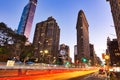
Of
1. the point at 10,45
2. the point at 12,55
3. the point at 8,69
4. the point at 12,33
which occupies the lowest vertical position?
the point at 8,69

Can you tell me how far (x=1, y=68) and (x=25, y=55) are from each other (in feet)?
176

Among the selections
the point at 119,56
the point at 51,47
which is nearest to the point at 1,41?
the point at 119,56

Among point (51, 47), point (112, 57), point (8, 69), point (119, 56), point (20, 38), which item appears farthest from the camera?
point (51, 47)

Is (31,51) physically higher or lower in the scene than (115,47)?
lower

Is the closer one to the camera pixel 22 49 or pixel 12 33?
pixel 12 33

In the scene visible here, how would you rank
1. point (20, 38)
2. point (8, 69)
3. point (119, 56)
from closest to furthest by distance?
1. point (8, 69)
2. point (20, 38)
3. point (119, 56)

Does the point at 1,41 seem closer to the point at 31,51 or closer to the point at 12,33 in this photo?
the point at 12,33

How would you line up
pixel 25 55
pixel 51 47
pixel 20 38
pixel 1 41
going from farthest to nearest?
pixel 51 47 → pixel 25 55 → pixel 20 38 → pixel 1 41

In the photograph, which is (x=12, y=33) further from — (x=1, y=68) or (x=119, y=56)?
(x=119, y=56)

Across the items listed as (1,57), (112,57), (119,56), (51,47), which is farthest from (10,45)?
(51,47)

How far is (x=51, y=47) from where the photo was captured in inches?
7697

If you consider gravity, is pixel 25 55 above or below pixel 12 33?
below

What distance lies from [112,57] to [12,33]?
95751 mm

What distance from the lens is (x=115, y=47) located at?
443 ft
